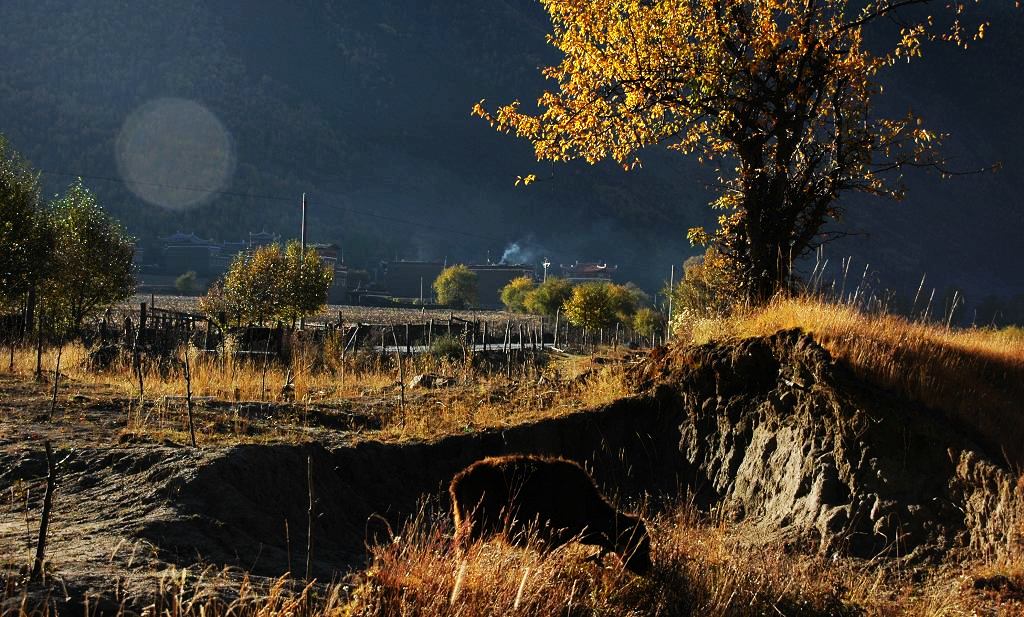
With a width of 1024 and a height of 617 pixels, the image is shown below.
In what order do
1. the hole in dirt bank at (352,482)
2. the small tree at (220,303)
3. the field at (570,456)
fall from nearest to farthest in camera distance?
the field at (570,456) < the hole in dirt bank at (352,482) < the small tree at (220,303)

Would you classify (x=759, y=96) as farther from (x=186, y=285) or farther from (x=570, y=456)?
(x=186, y=285)

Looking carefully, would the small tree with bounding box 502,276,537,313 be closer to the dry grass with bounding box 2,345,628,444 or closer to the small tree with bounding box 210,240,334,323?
the small tree with bounding box 210,240,334,323

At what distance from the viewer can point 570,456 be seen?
11828 mm

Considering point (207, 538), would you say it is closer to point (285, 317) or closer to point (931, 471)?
point (931, 471)

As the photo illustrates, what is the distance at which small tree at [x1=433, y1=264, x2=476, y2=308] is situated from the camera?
11538 cm

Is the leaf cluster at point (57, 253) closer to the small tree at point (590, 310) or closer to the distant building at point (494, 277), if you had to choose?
the small tree at point (590, 310)

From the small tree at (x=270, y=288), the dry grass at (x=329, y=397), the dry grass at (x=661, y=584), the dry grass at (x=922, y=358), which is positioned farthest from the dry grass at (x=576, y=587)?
the small tree at (x=270, y=288)

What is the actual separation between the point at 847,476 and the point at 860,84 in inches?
322

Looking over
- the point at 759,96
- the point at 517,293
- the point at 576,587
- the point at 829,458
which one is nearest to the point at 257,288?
the point at 759,96

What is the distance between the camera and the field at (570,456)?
5.38 meters

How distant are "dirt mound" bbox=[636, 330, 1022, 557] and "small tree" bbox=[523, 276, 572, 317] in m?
76.9

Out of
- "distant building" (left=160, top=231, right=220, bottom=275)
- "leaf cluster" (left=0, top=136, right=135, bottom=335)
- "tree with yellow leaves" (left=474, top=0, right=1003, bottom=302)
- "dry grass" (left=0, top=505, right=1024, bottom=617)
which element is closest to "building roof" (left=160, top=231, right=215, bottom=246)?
"distant building" (left=160, top=231, right=220, bottom=275)

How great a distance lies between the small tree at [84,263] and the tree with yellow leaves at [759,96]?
23.3 meters

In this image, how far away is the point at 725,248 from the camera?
16250 mm
